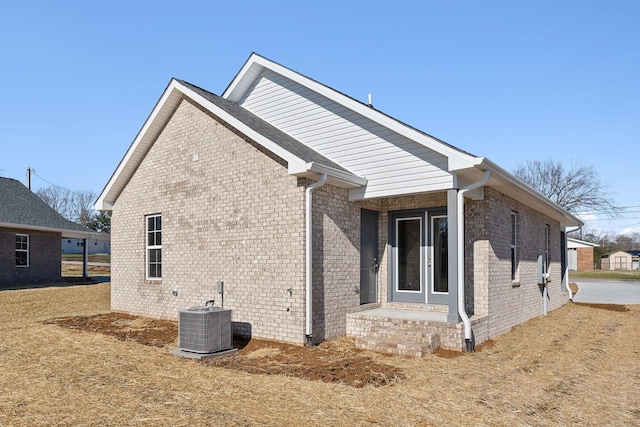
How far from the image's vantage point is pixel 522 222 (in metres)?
12.0

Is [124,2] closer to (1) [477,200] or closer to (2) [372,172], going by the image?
(2) [372,172]

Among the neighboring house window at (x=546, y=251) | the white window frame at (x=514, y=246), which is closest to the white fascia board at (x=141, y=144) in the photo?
the white window frame at (x=514, y=246)

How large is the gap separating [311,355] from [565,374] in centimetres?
400

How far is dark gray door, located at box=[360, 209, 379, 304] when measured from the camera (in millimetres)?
10164

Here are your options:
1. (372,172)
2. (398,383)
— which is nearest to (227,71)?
(372,172)

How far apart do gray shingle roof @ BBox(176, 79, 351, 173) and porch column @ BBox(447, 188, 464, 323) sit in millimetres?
2366

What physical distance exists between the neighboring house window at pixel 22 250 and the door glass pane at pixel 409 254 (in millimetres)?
19944

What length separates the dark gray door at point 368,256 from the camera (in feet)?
33.3

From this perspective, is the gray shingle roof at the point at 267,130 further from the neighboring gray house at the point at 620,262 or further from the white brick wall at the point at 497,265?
the neighboring gray house at the point at 620,262

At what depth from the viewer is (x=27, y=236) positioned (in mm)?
22625

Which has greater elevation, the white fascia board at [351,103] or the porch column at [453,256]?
the white fascia board at [351,103]

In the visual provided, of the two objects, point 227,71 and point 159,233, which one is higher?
point 227,71

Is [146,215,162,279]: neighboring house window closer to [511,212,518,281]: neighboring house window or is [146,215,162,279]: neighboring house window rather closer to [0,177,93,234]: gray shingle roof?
[511,212,518,281]: neighboring house window

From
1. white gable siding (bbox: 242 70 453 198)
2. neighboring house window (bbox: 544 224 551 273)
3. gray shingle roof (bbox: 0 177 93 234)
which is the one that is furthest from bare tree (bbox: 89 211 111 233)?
neighboring house window (bbox: 544 224 551 273)
